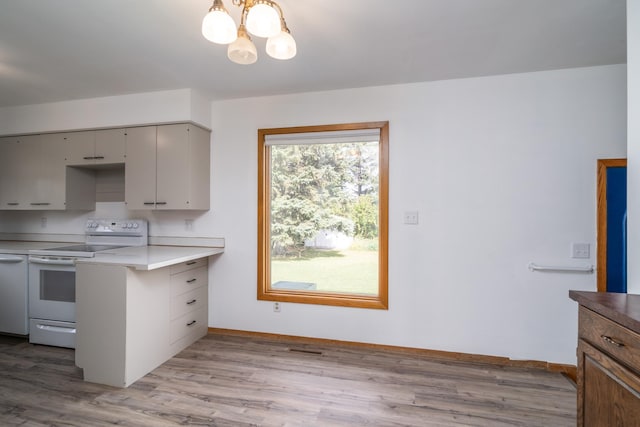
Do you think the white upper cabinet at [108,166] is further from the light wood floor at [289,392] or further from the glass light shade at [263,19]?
the glass light shade at [263,19]

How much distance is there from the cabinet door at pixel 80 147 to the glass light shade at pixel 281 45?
2.72 m

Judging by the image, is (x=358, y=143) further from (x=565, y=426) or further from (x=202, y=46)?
(x=565, y=426)

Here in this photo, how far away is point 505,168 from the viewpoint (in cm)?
262

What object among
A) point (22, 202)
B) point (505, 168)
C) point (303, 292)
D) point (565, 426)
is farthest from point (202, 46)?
point (565, 426)

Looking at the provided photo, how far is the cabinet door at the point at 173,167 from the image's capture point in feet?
9.86

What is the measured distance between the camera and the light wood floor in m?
1.90

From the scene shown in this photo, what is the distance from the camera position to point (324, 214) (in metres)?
3.13

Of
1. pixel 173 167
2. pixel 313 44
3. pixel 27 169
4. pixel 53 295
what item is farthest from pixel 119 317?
pixel 27 169

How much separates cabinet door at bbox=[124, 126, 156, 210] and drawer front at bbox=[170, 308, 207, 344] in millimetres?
1137

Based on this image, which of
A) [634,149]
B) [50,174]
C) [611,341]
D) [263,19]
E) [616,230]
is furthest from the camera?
[50,174]

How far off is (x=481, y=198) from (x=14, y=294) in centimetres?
446

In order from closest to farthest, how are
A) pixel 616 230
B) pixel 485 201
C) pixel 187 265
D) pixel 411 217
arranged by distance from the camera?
pixel 616 230
pixel 485 201
pixel 411 217
pixel 187 265

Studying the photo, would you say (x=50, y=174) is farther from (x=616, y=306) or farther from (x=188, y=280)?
(x=616, y=306)

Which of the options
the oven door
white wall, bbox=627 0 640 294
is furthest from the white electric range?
white wall, bbox=627 0 640 294
